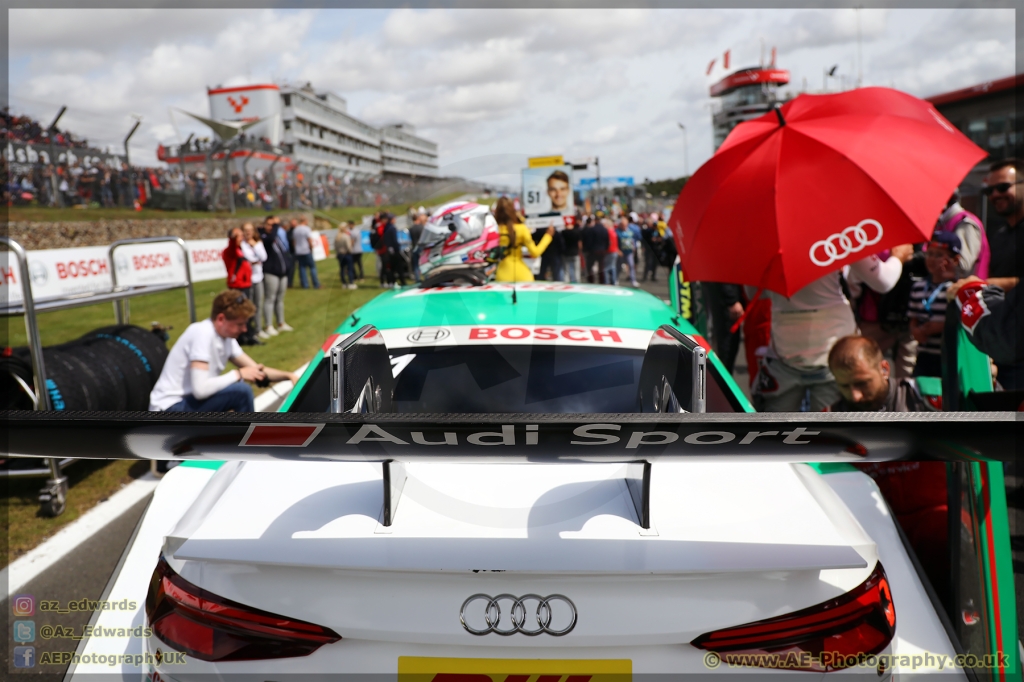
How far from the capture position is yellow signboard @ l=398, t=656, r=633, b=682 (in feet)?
4.55

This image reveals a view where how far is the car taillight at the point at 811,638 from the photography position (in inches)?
55.9

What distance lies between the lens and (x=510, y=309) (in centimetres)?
247

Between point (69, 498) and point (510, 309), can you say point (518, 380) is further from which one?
point (69, 498)

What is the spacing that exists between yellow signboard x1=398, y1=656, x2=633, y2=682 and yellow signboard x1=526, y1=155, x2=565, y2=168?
1.26 m

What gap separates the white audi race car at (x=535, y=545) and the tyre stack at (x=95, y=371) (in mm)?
3266

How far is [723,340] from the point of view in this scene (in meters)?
6.22

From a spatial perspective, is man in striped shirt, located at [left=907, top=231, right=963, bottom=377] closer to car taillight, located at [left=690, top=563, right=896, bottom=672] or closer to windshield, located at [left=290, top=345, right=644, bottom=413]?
windshield, located at [left=290, top=345, right=644, bottom=413]

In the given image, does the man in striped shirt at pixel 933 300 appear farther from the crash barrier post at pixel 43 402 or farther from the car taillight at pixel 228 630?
the crash barrier post at pixel 43 402

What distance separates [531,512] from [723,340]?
4991 mm

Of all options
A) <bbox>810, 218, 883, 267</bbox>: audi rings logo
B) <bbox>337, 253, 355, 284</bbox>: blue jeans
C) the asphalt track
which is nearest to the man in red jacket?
<bbox>337, 253, 355, 284</bbox>: blue jeans

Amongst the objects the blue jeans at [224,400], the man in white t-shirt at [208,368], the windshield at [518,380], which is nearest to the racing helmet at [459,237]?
the windshield at [518,380]

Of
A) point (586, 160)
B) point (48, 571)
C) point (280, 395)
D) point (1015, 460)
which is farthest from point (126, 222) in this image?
point (1015, 460)

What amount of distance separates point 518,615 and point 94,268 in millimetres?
14266

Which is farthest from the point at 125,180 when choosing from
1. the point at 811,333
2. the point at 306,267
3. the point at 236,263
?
the point at 811,333
